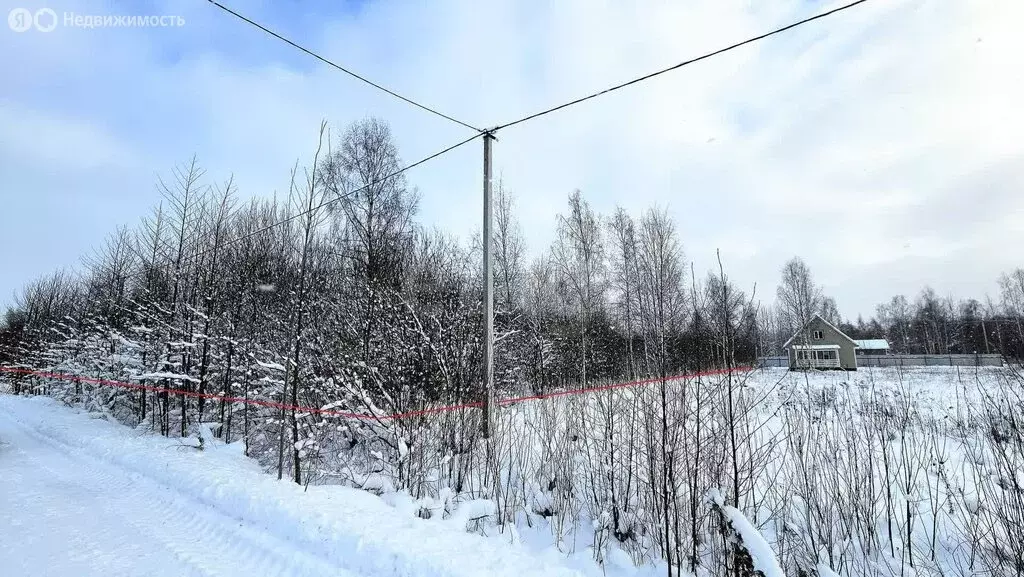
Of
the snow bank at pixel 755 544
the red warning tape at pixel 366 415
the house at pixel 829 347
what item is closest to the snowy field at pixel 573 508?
the snow bank at pixel 755 544

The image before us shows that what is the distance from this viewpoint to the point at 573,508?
4891mm

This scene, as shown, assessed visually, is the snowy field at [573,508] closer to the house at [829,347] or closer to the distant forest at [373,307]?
the distant forest at [373,307]

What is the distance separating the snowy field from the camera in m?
3.58

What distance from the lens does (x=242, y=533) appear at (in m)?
4.29

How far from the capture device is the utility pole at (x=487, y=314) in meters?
6.25

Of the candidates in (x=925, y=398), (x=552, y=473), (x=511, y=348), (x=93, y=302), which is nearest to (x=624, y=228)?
(x=511, y=348)

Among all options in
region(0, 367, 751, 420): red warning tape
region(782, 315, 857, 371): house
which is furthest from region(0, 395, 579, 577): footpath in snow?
region(782, 315, 857, 371): house

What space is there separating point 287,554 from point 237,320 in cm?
796

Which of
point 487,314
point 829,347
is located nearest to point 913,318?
point 829,347

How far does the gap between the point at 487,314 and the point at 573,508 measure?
2945 millimetres

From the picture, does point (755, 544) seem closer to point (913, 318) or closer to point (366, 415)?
point (366, 415)

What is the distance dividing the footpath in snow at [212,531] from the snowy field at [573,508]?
24 mm

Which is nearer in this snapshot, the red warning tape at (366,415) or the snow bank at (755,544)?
the snow bank at (755,544)

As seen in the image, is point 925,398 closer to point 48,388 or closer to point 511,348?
point 511,348
